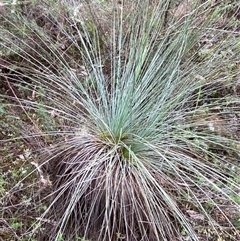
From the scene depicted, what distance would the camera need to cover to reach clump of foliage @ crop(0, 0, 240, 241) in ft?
4.61

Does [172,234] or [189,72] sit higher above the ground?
[189,72]

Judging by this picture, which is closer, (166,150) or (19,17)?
(166,150)

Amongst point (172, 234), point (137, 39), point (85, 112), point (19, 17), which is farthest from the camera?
point (19, 17)

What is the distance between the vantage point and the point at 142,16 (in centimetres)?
184

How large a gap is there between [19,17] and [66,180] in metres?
0.90

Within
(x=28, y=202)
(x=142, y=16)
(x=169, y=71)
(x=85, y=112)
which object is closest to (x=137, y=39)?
(x=142, y=16)

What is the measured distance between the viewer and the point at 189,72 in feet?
5.72

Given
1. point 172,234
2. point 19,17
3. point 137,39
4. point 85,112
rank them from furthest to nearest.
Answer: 1. point 19,17
2. point 137,39
3. point 85,112
4. point 172,234

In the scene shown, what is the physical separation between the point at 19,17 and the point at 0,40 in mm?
148

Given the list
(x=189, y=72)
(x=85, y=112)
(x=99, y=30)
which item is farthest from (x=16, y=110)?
(x=189, y=72)

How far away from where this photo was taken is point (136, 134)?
1.52m

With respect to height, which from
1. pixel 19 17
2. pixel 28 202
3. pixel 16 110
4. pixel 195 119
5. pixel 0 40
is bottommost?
pixel 28 202

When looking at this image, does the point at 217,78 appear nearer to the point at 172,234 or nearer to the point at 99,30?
the point at 99,30

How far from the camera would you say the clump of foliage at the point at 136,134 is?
55.3 inches
